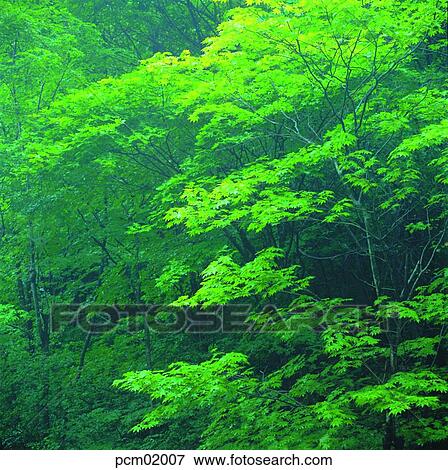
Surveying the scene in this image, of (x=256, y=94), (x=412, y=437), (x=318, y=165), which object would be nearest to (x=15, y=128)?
(x=256, y=94)

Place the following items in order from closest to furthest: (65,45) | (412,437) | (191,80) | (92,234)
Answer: (412,437), (191,80), (92,234), (65,45)

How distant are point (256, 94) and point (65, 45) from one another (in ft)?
18.0

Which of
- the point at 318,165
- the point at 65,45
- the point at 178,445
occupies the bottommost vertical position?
the point at 178,445

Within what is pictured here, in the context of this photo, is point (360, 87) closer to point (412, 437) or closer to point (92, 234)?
point (412, 437)

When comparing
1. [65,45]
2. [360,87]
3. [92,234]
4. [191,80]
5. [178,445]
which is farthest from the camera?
[65,45]

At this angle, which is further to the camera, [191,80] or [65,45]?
[65,45]

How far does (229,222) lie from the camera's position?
19.9 ft

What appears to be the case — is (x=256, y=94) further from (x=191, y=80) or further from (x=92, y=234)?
(x=92, y=234)

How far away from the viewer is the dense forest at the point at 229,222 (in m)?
6.08

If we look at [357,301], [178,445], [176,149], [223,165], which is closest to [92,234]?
[176,149]

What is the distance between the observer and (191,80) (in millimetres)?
8398

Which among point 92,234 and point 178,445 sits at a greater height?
point 92,234

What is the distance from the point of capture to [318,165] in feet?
25.2

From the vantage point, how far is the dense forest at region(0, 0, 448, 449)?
608cm
